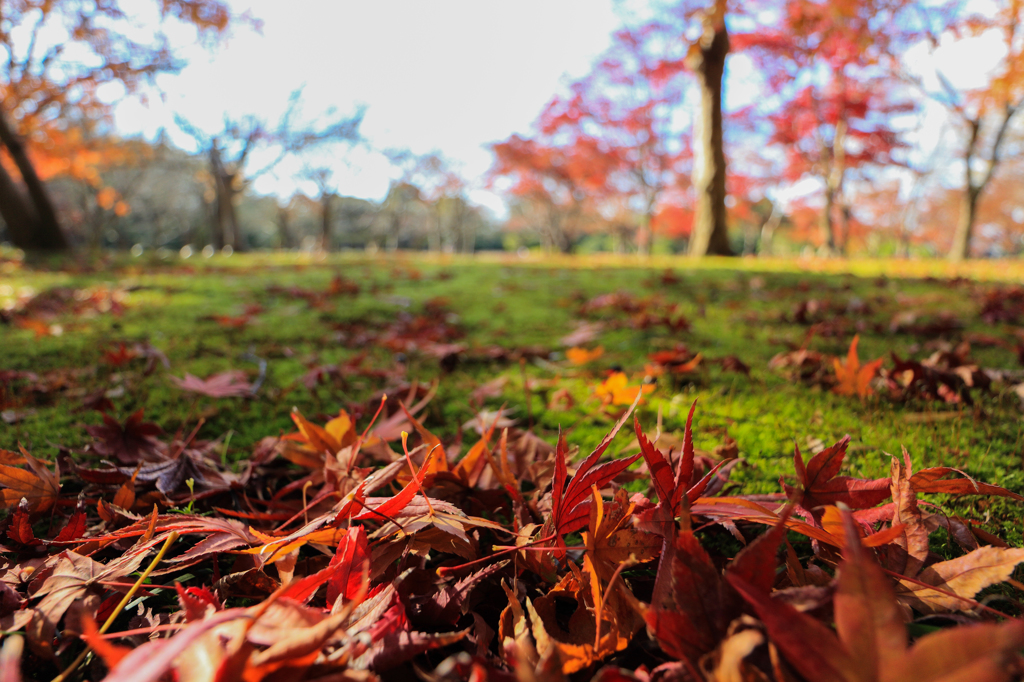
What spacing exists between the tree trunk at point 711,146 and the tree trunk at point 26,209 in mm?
10508

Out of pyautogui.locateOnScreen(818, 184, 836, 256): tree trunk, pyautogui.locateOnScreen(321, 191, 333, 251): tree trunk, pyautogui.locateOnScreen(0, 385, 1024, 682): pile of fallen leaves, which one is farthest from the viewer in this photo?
pyautogui.locateOnScreen(321, 191, 333, 251): tree trunk

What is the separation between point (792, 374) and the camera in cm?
148

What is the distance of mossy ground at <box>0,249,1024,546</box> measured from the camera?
3.40ft

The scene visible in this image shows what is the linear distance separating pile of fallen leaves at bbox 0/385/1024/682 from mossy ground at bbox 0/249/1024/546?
0.27m

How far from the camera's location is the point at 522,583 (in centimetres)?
61

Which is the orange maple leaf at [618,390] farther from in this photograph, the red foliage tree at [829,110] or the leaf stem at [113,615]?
the red foliage tree at [829,110]

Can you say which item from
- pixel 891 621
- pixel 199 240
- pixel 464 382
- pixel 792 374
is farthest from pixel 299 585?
pixel 199 240

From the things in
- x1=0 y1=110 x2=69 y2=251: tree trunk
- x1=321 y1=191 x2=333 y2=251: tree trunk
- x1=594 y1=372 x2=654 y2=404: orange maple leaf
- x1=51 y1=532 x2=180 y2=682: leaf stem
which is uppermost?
x1=321 y1=191 x2=333 y2=251: tree trunk

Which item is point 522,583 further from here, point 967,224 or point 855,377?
point 967,224

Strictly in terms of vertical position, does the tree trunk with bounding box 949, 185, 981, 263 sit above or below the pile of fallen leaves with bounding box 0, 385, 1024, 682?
above

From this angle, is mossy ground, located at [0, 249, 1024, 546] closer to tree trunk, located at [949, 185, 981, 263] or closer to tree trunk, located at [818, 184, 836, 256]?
tree trunk, located at [949, 185, 981, 263]

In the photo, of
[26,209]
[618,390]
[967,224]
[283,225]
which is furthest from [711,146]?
[283,225]

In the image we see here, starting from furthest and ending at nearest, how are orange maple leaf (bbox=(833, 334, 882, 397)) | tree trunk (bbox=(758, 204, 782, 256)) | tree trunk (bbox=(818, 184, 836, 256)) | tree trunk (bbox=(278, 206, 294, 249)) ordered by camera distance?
tree trunk (bbox=(278, 206, 294, 249))
tree trunk (bbox=(758, 204, 782, 256))
tree trunk (bbox=(818, 184, 836, 256))
orange maple leaf (bbox=(833, 334, 882, 397))

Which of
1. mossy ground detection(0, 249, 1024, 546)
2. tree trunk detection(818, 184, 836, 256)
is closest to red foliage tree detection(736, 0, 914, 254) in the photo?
tree trunk detection(818, 184, 836, 256)
